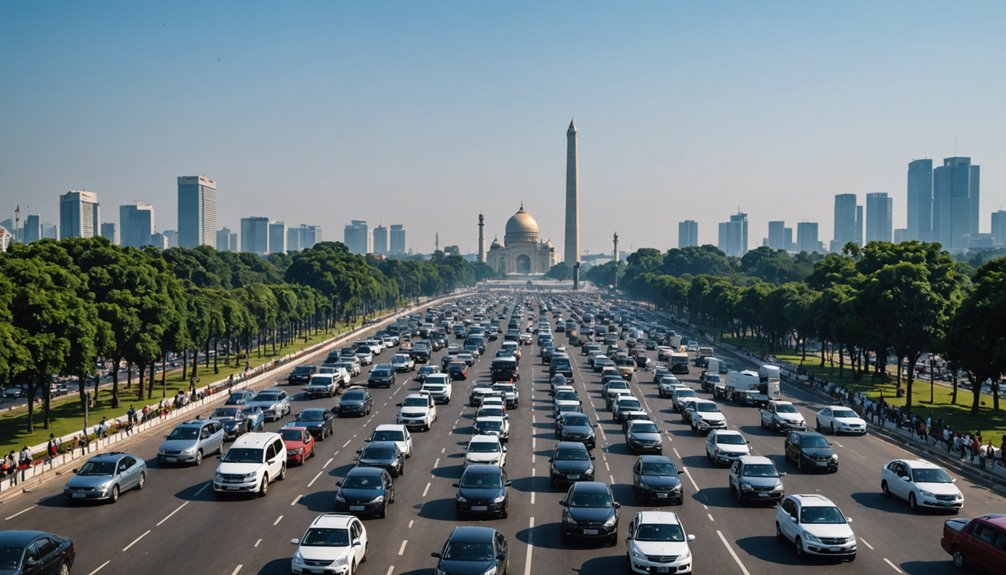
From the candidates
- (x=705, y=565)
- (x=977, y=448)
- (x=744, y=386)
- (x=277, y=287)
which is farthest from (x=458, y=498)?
(x=277, y=287)

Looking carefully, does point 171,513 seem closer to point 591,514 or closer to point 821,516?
point 591,514

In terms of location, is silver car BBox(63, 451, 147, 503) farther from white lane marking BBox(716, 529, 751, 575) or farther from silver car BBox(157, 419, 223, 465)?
white lane marking BBox(716, 529, 751, 575)

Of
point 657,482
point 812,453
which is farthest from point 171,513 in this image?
point 812,453

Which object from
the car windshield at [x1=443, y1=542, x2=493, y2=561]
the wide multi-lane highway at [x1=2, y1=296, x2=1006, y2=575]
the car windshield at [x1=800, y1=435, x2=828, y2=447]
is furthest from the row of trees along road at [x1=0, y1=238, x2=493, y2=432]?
the car windshield at [x1=800, y1=435, x2=828, y2=447]

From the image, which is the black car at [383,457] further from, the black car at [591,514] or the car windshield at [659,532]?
the car windshield at [659,532]

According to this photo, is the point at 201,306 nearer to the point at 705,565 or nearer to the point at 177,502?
the point at 177,502

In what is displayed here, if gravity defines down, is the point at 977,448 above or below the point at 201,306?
below
